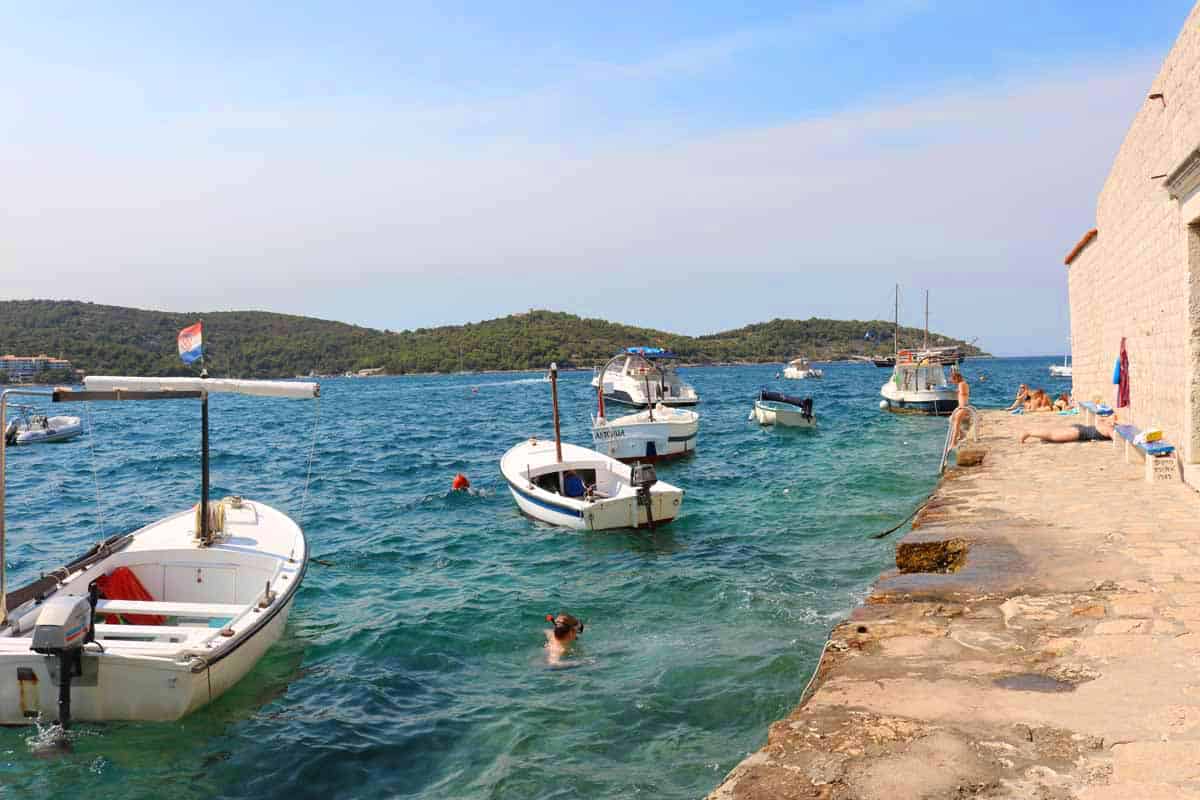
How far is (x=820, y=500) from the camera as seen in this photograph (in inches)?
668

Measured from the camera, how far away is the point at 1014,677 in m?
5.00

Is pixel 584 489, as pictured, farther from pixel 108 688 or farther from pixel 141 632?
pixel 108 688

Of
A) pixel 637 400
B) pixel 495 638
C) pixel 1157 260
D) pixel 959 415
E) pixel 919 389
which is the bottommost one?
pixel 495 638

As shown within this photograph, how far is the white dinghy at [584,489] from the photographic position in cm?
1396

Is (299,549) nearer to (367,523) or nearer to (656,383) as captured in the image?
(367,523)

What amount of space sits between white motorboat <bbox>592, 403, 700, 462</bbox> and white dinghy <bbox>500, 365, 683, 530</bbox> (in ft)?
16.6

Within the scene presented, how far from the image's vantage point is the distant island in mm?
82938

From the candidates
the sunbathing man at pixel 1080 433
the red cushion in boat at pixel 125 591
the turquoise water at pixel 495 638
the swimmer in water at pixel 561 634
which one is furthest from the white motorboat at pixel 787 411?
the red cushion in boat at pixel 125 591

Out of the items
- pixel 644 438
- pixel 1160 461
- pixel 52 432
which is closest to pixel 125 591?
pixel 1160 461

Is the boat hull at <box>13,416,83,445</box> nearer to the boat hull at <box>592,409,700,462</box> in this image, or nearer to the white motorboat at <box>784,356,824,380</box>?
the boat hull at <box>592,409,700,462</box>

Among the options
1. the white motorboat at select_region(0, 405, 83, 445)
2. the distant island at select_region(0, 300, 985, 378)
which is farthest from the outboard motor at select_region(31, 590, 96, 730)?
the distant island at select_region(0, 300, 985, 378)

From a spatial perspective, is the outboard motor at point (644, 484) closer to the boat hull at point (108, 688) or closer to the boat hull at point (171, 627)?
the boat hull at point (171, 627)

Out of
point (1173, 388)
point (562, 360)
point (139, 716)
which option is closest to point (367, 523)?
point (139, 716)

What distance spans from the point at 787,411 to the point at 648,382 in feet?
18.5
